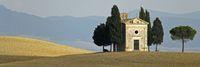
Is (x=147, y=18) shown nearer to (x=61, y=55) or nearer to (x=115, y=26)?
(x=115, y=26)

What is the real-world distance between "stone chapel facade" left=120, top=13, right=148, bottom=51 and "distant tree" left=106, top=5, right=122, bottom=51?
64.4 inches

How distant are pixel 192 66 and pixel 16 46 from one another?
69368 mm

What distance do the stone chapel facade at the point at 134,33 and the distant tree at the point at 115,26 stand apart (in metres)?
1.64

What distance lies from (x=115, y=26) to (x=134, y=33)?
397cm

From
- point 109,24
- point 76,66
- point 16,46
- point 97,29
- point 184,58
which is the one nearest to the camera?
point 76,66

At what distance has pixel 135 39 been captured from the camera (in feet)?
334

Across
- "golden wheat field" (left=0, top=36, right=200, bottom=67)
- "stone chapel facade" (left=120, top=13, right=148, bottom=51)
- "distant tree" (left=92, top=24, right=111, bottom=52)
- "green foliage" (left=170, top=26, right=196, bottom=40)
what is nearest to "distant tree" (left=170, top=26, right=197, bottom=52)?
"green foliage" (left=170, top=26, right=196, bottom=40)

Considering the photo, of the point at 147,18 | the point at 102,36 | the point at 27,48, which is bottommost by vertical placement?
the point at 27,48

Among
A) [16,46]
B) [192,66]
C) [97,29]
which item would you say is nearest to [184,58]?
[192,66]

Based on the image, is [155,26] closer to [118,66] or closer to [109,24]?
[109,24]

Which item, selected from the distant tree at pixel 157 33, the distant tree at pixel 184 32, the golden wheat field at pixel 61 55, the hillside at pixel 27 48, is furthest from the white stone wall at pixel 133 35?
the hillside at pixel 27 48

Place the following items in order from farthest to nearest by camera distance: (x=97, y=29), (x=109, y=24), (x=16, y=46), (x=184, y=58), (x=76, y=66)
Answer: (x=16, y=46) < (x=97, y=29) < (x=109, y=24) < (x=184, y=58) < (x=76, y=66)

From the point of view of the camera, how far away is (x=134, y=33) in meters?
102

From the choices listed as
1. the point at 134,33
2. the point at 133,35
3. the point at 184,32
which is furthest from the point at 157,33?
the point at 184,32
